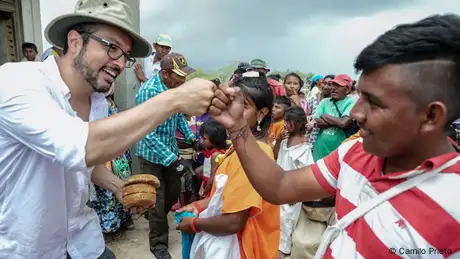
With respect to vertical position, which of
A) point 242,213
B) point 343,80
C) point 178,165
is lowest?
point 178,165

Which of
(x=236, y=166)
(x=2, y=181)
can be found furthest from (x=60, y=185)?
(x=236, y=166)

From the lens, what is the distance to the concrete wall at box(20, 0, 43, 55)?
6.34 m

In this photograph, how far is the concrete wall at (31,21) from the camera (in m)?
6.34

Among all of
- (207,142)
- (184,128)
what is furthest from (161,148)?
(184,128)

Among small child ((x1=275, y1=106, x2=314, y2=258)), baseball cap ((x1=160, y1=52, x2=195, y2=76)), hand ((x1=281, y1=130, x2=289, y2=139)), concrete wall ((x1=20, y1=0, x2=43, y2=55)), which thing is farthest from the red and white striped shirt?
concrete wall ((x1=20, y1=0, x2=43, y2=55))

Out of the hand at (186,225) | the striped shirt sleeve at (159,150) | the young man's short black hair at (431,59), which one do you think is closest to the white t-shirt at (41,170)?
the hand at (186,225)

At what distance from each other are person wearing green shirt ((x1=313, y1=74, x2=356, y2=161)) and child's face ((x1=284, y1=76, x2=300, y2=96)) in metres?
1.67

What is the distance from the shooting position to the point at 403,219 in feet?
3.43

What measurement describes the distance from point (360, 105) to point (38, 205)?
4.83ft

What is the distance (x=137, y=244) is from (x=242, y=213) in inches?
118

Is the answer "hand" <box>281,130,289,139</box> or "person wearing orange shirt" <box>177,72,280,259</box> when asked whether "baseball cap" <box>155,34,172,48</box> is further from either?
"person wearing orange shirt" <box>177,72,280,259</box>

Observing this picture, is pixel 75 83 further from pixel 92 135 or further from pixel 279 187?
pixel 279 187

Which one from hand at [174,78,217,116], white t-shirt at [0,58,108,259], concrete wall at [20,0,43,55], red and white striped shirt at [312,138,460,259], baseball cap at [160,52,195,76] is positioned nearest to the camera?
red and white striped shirt at [312,138,460,259]

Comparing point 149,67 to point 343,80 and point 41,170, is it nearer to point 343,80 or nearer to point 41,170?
point 343,80
